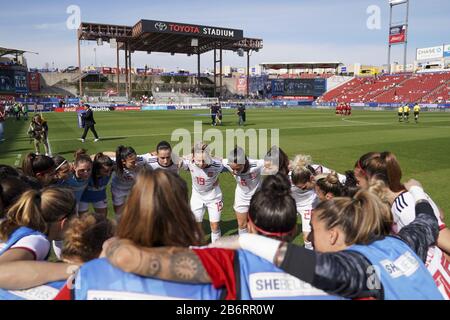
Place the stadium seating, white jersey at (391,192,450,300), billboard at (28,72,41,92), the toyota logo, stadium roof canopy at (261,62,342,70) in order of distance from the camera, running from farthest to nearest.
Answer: stadium roof canopy at (261,62,342,70)
billboard at (28,72,41,92)
the stadium seating
the toyota logo
white jersey at (391,192,450,300)

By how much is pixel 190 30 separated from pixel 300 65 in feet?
198

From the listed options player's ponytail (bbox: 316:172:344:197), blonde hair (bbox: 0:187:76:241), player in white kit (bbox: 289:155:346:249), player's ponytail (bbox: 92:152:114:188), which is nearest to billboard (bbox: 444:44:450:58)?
player in white kit (bbox: 289:155:346:249)

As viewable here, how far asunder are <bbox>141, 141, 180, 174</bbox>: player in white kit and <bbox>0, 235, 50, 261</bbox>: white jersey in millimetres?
3224

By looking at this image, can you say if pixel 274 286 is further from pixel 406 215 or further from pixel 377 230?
pixel 406 215

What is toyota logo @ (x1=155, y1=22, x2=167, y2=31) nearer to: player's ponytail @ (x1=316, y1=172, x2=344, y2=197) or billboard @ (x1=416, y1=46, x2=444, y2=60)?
player's ponytail @ (x1=316, y1=172, x2=344, y2=197)

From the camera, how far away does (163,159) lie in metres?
5.85

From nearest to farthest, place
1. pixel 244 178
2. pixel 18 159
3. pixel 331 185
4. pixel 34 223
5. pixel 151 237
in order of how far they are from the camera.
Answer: pixel 151 237 → pixel 34 223 → pixel 331 185 → pixel 244 178 → pixel 18 159

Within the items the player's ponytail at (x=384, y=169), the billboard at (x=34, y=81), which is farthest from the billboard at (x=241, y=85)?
the player's ponytail at (x=384, y=169)

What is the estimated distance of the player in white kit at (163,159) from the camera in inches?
229

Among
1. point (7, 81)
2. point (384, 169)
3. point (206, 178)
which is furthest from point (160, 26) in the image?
point (384, 169)

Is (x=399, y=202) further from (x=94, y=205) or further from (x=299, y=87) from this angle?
(x=299, y=87)

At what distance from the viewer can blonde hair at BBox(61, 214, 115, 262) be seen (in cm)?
235

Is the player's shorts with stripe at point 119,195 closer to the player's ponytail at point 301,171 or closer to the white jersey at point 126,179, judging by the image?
the white jersey at point 126,179
